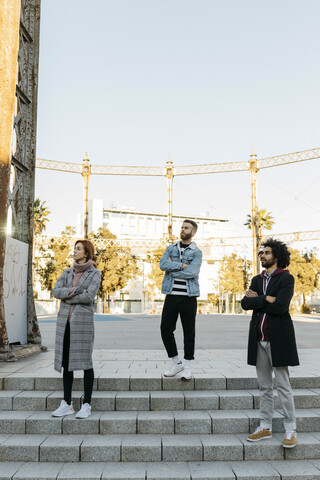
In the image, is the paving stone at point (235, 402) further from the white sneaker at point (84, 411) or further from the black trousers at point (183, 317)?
the white sneaker at point (84, 411)

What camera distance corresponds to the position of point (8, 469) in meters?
3.85

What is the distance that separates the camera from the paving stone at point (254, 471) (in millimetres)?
3695

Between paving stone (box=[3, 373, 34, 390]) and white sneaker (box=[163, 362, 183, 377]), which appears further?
white sneaker (box=[163, 362, 183, 377])

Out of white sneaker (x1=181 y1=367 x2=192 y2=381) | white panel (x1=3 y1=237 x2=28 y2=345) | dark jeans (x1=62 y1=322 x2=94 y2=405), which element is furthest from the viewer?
white panel (x1=3 y1=237 x2=28 y2=345)

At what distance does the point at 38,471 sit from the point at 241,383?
248cm

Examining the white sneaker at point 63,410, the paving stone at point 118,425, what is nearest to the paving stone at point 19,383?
the white sneaker at point 63,410

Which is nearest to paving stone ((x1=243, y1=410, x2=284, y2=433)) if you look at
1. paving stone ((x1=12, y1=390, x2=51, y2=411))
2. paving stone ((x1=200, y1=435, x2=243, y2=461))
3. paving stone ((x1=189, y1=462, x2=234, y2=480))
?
paving stone ((x1=200, y1=435, x2=243, y2=461))

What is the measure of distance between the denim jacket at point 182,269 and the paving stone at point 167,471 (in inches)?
72.4

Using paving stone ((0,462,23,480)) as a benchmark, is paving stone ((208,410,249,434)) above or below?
above

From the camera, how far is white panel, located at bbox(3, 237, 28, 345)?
280 inches

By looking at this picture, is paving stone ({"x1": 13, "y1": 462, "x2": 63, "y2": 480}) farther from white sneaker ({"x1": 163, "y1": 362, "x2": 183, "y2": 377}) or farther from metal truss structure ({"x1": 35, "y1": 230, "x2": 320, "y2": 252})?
metal truss structure ({"x1": 35, "y1": 230, "x2": 320, "y2": 252})

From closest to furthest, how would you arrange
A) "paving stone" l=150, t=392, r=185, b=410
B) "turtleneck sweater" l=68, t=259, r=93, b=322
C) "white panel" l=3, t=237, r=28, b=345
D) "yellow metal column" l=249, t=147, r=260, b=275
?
1. "turtleneck sweater" l=68, t=259, r=93, b=322
2. "paving stone" l=150, t=392, r=185, b=410
3. "white panel" l=3, t=237, r=28, b=345
4. "yellow metal column" l=249, t=147, r=260, b=275

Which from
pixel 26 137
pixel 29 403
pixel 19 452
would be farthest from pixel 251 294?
pixel 26 137

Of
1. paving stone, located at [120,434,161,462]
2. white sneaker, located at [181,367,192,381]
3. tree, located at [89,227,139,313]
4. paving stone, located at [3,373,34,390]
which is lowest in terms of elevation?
paving stone, located at [120,434,161,462]
